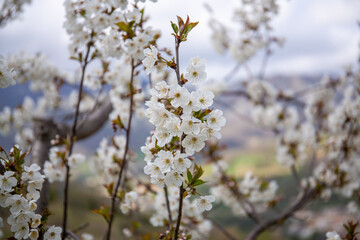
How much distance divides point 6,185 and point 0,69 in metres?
0.42

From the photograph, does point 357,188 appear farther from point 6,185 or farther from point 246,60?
point 6,185

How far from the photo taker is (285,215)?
2.53 meters

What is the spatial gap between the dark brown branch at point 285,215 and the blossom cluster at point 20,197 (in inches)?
76.8

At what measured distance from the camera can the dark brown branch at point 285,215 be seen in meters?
2.48

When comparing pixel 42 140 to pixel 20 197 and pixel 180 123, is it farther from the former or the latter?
pixel 180 123

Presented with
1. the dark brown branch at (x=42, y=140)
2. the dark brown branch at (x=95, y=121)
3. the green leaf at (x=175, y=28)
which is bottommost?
the green leaf at (x=175, y=28)

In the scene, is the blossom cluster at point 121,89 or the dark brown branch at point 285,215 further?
the dark brown branch at point 285,215

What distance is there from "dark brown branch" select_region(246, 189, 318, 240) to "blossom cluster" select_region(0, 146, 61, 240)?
1951mm

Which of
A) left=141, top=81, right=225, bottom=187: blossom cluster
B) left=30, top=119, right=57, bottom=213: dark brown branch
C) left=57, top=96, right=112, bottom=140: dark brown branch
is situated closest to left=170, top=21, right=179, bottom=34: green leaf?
left=141, top=81, right=225, bottom=187: blossom cluster

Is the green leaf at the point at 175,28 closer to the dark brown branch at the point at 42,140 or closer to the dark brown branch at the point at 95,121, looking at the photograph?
the dark brown branch at the point at 42,140

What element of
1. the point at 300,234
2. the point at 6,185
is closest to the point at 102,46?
the point at 6,185

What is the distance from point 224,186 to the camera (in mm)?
2916

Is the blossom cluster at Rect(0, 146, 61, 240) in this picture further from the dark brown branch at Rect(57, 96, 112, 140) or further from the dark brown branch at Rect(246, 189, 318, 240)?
the dark brown branch at Rect(246, 189, 318, 240)

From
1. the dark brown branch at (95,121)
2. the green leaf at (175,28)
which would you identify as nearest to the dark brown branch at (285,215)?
the dark brown branch at (95,121)
